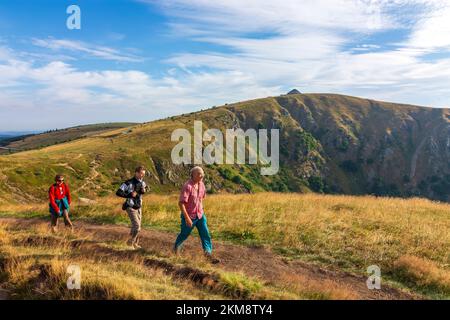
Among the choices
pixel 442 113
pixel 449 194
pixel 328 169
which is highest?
pixel 442 113

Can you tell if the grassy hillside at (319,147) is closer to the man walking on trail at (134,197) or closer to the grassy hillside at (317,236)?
the grassy hillside at (317,236)

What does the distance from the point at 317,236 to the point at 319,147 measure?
485ft

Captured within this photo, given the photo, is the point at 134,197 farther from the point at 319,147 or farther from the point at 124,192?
the point at 319,147

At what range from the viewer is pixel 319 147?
513ft

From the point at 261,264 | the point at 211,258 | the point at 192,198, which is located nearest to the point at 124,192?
the point at 192,198

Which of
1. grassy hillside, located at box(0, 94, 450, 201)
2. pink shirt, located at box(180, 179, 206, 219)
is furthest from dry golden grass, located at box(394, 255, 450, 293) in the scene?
grassy hillside, located at box(0, 94, 450, 201)

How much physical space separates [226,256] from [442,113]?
193112 millimetres

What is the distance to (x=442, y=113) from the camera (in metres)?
174

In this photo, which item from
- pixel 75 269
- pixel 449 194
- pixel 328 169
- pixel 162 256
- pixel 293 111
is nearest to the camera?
pixel 75 269

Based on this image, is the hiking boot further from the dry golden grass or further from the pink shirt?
the dry golden grass

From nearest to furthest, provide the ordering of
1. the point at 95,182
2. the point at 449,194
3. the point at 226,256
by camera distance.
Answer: the point at 226,256
the point at 95,182
the point at 449,194

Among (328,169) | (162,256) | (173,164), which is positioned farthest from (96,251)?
(328,169)

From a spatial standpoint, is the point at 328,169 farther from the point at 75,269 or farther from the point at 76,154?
the point at 75,269

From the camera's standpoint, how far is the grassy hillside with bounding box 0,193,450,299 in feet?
30.6
